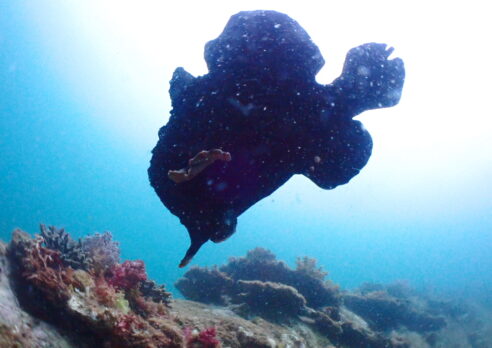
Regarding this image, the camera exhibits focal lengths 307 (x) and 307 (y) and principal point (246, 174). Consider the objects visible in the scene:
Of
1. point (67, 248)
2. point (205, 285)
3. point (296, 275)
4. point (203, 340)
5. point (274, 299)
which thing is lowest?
point (203, 340)

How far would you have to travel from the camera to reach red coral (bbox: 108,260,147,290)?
5977 mm

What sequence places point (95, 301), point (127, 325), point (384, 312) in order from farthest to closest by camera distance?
1. point (384, 312)
2. point (95, 301)
3. point (127, 325)

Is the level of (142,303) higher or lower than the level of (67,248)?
lower

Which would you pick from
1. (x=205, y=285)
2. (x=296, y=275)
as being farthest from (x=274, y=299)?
(x=296, y=275)

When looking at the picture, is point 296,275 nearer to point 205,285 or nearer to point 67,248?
point 205,285

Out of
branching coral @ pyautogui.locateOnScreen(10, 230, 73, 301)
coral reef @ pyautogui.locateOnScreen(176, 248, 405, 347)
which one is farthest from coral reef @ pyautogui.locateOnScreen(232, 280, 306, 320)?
branching coral @ pyautogui.locateOnScreen(10, 230, 73, 301)

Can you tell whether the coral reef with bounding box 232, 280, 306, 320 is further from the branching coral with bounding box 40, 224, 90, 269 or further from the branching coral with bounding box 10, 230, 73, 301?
the branching coral with bounding box 10, 230, 73, 301

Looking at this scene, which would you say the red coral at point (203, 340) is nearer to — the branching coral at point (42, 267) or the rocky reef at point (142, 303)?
the rocky reef at point (142, 303)

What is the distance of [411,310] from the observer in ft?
51.8

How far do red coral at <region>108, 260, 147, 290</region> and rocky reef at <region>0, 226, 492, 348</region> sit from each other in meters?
0.02

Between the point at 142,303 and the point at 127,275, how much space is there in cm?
68

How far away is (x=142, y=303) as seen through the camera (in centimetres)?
577

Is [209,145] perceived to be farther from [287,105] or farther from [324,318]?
[324,318]

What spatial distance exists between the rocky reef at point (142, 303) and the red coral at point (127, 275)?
0.7 inches
